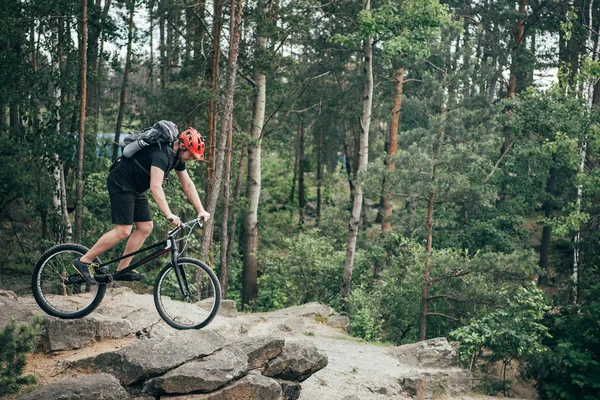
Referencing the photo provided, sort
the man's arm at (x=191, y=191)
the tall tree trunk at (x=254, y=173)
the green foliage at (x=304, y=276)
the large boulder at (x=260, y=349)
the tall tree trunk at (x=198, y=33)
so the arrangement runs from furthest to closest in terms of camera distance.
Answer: the green foliage at (x=304, y=276) < the tall tree trunk at (x=254, y=173) < the tall tree trunk at (x=198, y=33) < the large boulder at (x=260, y=349) < the man's arm at (x=191, y=191)

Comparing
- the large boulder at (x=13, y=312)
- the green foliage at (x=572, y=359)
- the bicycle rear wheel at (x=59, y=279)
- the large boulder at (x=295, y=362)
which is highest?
the bicycle rear wheel at (x=59, y=279)

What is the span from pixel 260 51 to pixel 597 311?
38.6ft

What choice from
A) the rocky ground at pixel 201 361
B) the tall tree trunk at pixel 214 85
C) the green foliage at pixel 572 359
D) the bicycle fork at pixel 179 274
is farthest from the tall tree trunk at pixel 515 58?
the bicycle fork at pixel 179 274

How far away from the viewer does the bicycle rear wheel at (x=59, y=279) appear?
6949 millimetres

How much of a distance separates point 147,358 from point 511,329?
998 cm

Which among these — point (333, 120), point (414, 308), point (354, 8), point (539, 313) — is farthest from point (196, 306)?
point (333, 120)

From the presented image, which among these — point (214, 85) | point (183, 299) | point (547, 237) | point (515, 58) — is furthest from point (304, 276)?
point (183, 299)

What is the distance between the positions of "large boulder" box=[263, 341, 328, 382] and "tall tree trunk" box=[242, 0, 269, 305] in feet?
35.9

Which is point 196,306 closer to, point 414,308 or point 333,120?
point 414,308

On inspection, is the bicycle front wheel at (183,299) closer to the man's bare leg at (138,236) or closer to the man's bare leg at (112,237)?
the man's bare leg at (138,236)

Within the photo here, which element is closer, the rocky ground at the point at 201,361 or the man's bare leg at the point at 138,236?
the rocky ground at the point at 201,361

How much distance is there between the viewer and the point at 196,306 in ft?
24.3

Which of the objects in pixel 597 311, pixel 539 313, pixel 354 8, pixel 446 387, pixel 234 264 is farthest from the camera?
pixel 234 264

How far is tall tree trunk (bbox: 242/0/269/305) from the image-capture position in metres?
19.5
